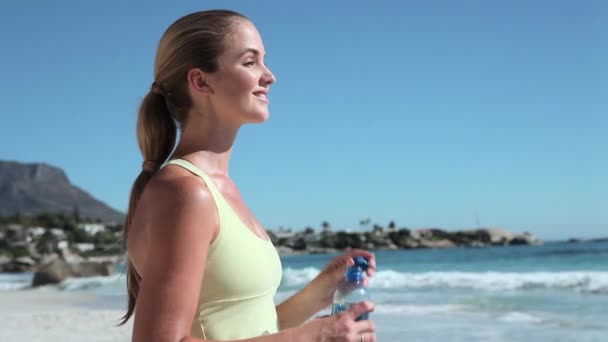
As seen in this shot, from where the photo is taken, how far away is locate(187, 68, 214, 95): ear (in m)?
1.68

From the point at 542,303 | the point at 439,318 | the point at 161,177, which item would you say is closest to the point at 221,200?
the point at 161,177

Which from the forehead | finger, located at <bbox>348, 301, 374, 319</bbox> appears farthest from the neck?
finger, located at <bbox>348, 301, 374, 319</bbox>

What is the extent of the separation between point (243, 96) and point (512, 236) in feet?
294

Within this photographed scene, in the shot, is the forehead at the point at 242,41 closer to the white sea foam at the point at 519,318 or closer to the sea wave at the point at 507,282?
the white sea foam at the point at 519,318

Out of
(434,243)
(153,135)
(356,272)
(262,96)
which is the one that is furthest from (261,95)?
(434,243)

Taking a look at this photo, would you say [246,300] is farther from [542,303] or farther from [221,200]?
[542,303]

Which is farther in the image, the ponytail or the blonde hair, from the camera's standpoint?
the ponytail

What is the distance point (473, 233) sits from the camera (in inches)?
3442

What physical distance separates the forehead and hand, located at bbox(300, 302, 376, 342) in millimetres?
629

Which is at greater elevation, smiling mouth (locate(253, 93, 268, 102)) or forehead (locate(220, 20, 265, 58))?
forehead (locate(220, 20, 265, 58))

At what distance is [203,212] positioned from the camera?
148cm

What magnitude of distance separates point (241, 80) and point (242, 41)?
9cm

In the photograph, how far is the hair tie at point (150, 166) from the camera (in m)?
1.79

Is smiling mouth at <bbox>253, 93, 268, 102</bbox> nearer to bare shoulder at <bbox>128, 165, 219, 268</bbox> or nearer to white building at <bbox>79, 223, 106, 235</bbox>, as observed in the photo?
bare shoulder at <bbox>128, 165, 219, 268</bbox>
